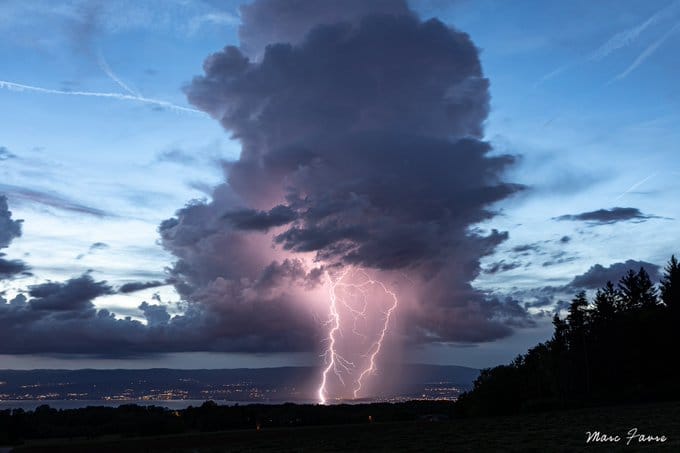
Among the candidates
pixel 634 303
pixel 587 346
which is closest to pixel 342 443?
pixel 587 346

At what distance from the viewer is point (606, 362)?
8275cm

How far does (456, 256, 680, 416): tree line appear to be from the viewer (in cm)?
7388

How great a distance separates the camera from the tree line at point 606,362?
73875 mm
